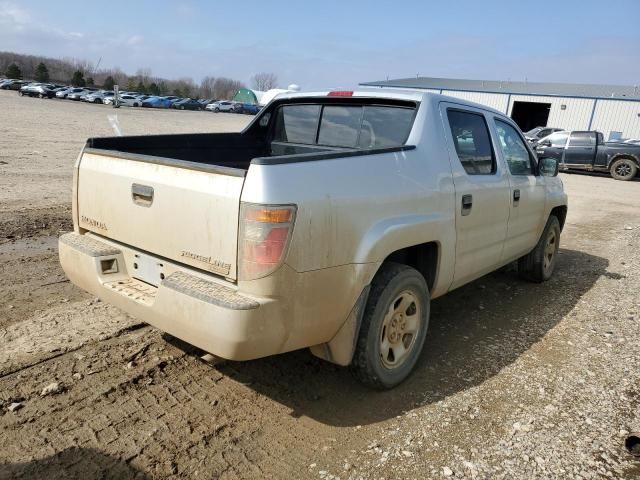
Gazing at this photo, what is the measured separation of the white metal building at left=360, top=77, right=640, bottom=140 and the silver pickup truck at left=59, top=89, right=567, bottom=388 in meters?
33.2

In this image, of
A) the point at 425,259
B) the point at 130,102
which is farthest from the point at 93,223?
the point at 130,102

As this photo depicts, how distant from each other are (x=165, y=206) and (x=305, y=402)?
152 cm

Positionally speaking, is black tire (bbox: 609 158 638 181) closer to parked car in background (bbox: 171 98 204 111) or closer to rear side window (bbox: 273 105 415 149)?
rear side window (bbox: 273 105 415 149)

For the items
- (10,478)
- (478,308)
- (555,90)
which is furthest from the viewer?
(555,90)

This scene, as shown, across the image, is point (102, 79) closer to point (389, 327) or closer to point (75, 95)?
point (75, 95)

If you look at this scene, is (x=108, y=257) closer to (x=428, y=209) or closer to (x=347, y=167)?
(x=347, y=167)

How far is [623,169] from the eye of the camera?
66.7ft

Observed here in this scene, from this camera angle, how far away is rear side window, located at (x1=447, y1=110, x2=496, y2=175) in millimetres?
3867

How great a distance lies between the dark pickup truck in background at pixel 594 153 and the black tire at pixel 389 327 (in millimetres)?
18960

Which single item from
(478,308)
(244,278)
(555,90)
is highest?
(555,90)

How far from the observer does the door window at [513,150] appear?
4641 millimetres

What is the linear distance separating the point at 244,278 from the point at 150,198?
84 cm

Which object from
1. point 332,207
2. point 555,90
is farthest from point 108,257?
point 555,90

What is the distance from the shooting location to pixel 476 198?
3904 millimetres
